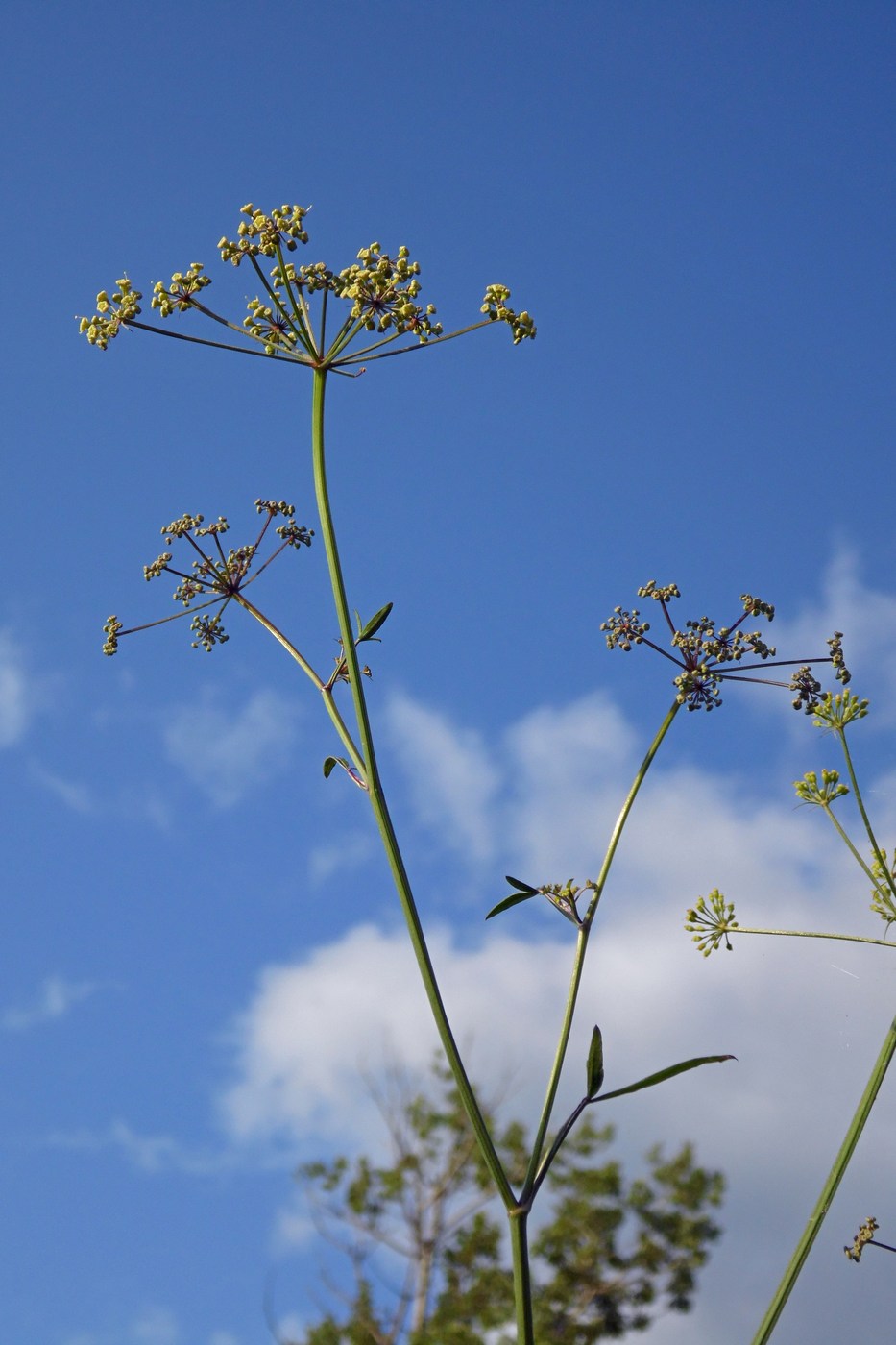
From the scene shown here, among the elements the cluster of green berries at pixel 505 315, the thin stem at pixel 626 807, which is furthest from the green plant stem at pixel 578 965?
the cluster of green berries at pixel 505 315

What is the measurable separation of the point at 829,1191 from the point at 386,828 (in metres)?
0.98

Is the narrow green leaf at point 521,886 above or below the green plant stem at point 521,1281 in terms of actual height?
above

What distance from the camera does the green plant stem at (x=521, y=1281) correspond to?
183 centimetres

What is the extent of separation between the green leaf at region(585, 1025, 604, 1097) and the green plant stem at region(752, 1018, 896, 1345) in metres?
0.44

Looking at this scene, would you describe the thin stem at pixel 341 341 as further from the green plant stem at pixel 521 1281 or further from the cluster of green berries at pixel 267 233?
the green plant stem at pixel 521 1281

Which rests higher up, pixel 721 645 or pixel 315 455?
pixel 721 645

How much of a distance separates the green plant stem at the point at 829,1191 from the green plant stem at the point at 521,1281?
0.38 m

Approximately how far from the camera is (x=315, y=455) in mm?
2297

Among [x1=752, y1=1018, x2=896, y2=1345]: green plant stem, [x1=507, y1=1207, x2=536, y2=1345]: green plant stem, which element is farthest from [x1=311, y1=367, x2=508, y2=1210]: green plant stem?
[x1=752, y1=1018, x2=896, y2=1345]: green plant stem

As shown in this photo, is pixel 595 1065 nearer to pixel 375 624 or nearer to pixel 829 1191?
pixel 829 1191

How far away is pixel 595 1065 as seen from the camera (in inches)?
86.7

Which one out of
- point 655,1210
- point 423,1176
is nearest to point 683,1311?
point 655,1210

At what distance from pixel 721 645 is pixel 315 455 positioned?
131 cm

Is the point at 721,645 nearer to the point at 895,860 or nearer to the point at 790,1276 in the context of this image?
the point at 895,860
